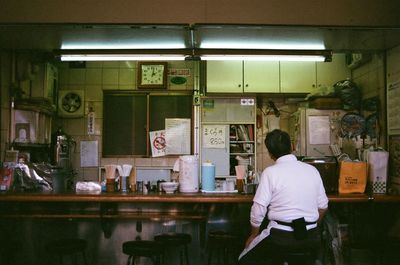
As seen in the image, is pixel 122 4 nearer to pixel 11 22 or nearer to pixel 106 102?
pixel 11 22

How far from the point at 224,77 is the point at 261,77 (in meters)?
0.61

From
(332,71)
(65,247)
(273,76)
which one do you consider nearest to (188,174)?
(65,247)

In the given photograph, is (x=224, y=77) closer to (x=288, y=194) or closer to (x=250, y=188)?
(x=250, y=188)

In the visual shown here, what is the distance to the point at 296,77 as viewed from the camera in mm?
6098

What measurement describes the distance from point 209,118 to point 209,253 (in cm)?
254

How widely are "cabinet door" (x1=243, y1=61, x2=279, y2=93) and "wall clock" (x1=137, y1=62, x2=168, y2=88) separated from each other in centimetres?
136

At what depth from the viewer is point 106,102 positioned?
648 cm

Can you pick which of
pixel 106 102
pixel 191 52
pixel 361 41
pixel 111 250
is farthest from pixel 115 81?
pixel 361 41

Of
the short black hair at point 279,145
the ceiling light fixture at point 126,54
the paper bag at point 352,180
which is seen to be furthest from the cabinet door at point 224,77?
the short black hair at point 279,145

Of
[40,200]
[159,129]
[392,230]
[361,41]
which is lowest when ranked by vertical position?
[392,230]

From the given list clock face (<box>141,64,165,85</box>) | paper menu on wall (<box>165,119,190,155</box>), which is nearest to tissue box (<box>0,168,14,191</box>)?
paper menu on wall (<box>165,119,190,155</box>)

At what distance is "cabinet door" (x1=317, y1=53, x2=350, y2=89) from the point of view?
5.98 meters

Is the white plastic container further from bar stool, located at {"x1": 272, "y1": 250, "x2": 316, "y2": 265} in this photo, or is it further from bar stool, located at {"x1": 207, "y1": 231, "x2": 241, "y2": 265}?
bar stool, located at {"x1": 272, "y1": 250, "x2": 316, "y2": 265}

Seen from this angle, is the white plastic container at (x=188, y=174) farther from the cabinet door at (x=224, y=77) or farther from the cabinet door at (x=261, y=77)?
the cabinet door at (x=261, y=77)
